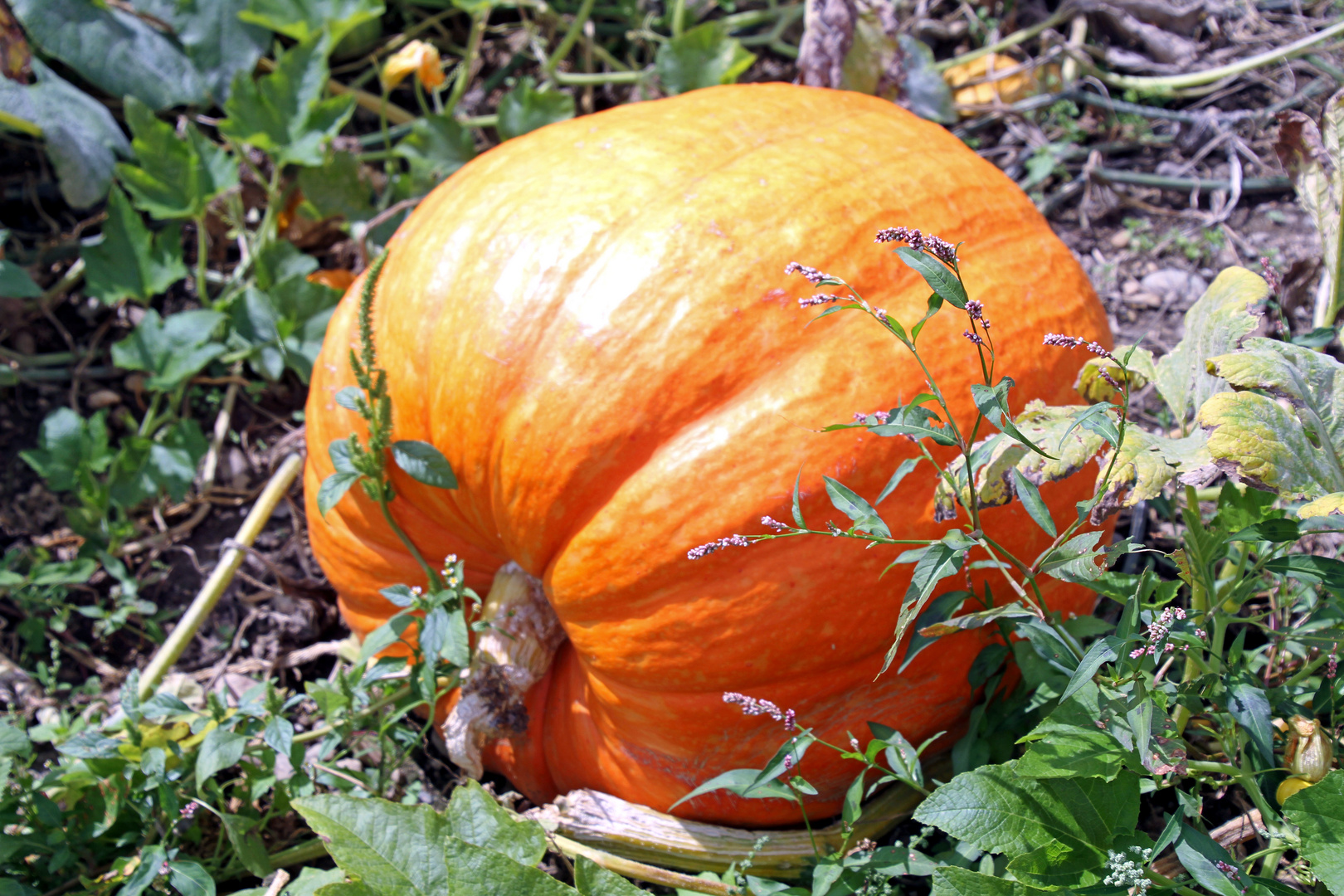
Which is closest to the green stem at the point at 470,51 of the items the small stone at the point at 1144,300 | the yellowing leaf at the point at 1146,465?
the small stone at the point at 1144,300

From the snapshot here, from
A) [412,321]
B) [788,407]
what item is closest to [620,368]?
[788,407]

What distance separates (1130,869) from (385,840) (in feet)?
3.39

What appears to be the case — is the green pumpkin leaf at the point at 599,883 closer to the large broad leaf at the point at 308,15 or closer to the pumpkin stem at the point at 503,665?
the pumpkin stem at the point at 503,665

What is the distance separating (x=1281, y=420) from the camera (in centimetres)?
131

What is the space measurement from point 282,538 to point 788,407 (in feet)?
5.26

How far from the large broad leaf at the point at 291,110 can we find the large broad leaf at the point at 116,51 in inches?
13.2

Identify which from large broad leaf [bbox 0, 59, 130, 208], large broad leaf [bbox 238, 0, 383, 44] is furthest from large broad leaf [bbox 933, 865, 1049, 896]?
large broad leaf [bbox 0, 59, 130, 208]

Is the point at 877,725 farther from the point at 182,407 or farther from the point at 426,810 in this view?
the point at 182,407

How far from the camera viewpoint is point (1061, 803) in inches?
54.3

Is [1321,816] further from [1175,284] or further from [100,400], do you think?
[100,400]

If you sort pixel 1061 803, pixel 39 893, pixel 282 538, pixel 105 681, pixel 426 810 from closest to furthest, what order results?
pixel 1061 803, pixel 426 810, pixel 39 893, pixel 105 681, pixel 282 538

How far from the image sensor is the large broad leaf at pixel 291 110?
262 cm

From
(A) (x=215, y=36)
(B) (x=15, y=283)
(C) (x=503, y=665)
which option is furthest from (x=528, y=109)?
(C) (x=503, y=665)

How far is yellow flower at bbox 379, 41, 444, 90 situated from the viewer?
8.90 ft
